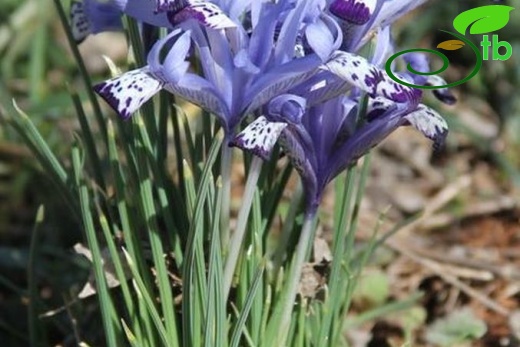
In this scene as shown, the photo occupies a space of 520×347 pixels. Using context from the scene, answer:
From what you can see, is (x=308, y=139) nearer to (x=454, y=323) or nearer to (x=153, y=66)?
(x=153, y=66)

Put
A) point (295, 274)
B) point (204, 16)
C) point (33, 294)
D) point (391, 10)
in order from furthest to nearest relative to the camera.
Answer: point (33, 294) → point (295, 274) → point (391, 10) → point (204, 16)

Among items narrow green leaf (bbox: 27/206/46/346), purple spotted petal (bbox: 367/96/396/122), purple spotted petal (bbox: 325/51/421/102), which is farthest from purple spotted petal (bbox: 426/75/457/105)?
narrow green leaf (bbox: 27/206/46/346)

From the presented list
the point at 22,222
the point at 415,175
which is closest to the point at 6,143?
the point at 22,222

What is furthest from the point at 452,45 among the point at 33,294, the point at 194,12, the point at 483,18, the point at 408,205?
the point at 408,205

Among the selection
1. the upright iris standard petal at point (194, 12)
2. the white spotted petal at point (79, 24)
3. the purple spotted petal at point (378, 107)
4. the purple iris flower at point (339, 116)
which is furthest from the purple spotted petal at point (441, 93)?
the white spotted petal at point (79, 24)

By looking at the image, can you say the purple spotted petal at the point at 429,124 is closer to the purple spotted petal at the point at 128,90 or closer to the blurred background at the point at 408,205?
the purple spotted petal at the point at 128,90

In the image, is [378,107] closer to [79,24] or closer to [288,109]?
[288,109]
